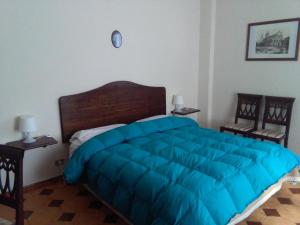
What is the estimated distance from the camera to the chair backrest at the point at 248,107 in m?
3.74

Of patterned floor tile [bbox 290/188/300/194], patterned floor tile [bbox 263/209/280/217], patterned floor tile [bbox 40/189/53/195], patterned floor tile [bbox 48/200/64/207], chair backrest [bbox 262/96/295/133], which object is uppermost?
chair backrest [bbox 262/96/295/133]

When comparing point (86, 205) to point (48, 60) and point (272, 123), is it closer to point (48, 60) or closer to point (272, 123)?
point (48, 60)

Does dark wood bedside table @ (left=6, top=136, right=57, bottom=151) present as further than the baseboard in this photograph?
No

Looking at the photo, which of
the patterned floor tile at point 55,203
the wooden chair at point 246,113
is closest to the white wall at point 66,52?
the patterned floor tile at point 55,203

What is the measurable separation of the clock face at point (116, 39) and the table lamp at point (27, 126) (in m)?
1.36

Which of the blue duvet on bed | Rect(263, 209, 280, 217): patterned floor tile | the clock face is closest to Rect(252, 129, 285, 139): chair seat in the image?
the blue duvet on bed

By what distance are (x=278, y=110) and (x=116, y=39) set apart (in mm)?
2375

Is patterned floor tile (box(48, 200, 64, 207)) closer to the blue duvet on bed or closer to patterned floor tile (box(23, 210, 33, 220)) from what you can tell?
patterned floor tile (box(23, 210, 33, 220))

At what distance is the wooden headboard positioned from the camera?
2990 millimetres

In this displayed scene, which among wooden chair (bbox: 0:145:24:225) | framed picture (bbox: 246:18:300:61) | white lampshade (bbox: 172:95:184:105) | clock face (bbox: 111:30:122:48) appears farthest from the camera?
white lampshade (bbox: 172:95:184:105)

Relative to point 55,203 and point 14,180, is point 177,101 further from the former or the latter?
point 14,180

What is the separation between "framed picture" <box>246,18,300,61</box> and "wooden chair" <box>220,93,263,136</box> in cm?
57

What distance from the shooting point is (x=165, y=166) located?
2.15 metres

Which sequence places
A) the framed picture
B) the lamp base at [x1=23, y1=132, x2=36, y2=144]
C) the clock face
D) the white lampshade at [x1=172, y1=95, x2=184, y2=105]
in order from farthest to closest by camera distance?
the white lampshade at [x1=172, y1=95, x2=184, y2=105]
the framed picture
the clock face
the lamp base at [x1=23, y1=132, x2=36, y2=144]
